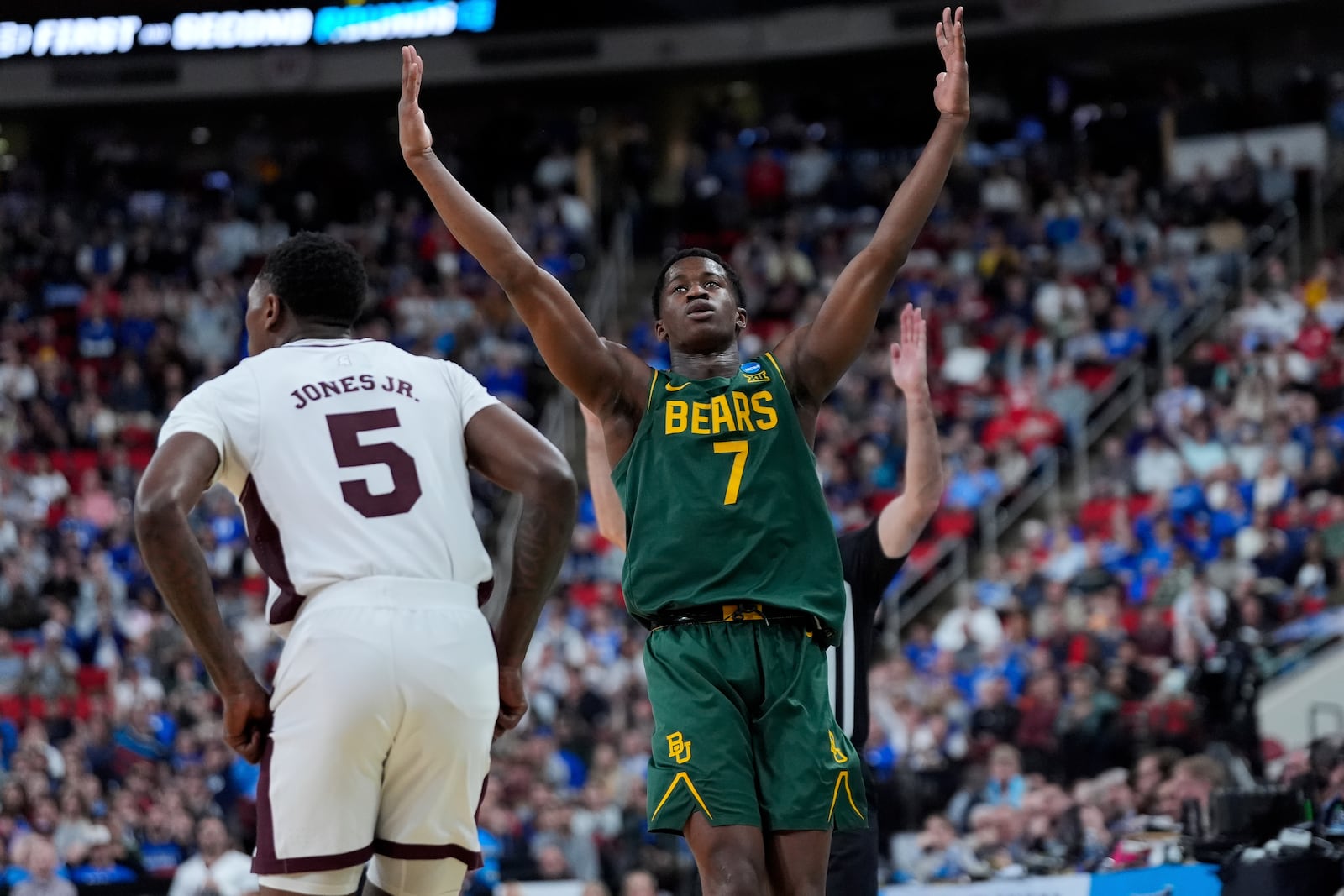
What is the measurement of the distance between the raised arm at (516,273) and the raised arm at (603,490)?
54 centimetres

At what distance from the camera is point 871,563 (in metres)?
6.59

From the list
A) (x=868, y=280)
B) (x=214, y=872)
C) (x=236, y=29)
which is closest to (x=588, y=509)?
(x=214, y=872)

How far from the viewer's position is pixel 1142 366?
19297 mm

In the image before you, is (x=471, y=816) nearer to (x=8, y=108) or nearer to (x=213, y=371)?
(x=213, y=371)

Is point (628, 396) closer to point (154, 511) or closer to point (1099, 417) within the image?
point (154, 511)

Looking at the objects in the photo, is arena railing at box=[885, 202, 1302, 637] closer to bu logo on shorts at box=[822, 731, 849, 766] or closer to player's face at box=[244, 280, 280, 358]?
bu logo on shorts at box=[822, 731, 849, 766]

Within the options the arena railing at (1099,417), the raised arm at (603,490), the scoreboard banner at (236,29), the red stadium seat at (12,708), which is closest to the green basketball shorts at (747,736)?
the raised arm at (603,490)

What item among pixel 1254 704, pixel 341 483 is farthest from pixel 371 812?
pixel 1254 704

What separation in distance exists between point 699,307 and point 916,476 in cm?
153

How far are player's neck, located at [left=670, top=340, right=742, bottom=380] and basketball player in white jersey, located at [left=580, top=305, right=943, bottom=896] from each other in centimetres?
71

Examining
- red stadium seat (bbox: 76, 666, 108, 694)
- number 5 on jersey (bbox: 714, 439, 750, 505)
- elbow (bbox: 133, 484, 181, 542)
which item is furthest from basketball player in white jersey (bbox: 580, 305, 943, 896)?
red stadium seat (bbox: 76, 666, 108, 694)

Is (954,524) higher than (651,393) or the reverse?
higher

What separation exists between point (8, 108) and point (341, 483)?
24.6 meters

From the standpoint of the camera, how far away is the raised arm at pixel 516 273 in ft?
16.7
